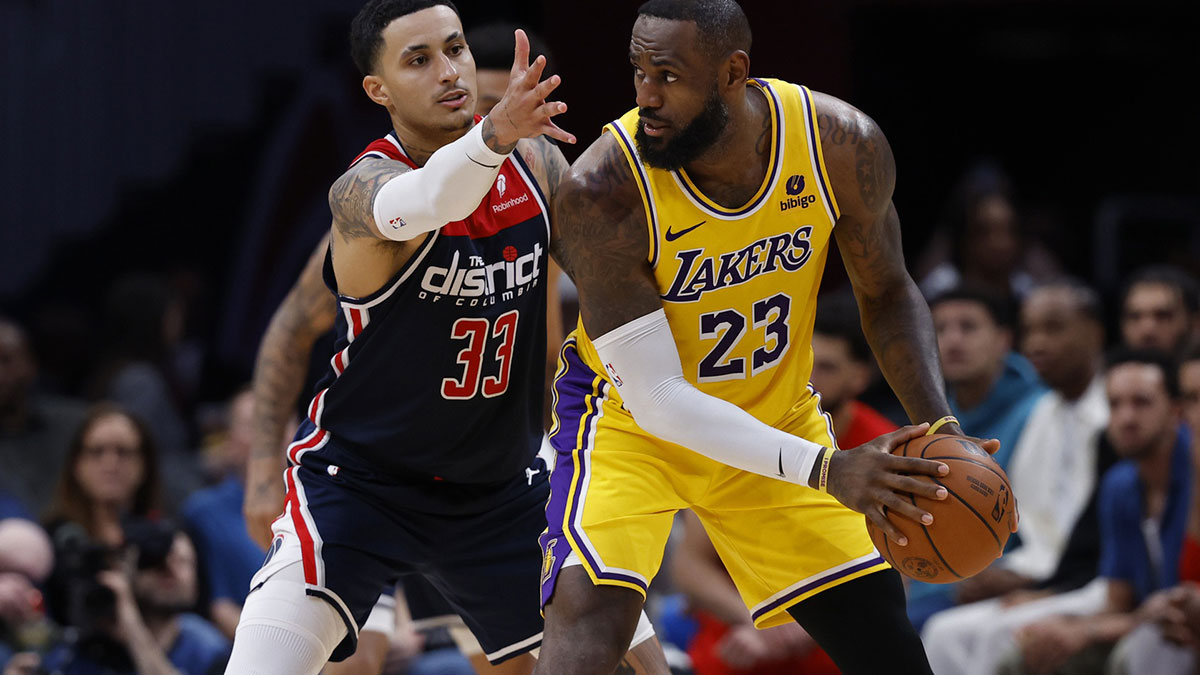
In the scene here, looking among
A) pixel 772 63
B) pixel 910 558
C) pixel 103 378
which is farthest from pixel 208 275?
pixel 910 558

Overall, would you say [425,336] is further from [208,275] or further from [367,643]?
[208,275]

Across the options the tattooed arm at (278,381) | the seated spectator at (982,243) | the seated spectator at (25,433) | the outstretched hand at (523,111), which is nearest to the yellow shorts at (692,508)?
the outstretched hand at (523,111)

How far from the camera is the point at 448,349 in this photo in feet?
13.8

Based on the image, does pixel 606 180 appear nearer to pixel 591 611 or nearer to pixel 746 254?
pixel 746 254

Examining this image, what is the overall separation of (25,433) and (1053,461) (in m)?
4.97

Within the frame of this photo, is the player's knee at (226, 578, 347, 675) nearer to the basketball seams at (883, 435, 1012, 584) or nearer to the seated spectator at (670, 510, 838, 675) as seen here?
the basketball seams at (883, 435, 1012, 584)

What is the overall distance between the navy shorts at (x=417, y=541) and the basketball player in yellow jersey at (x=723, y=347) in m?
0.34

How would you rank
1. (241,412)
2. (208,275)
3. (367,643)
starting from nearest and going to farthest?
(367,643) → (241,412) → (208,275)

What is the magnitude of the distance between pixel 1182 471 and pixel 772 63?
4408mm

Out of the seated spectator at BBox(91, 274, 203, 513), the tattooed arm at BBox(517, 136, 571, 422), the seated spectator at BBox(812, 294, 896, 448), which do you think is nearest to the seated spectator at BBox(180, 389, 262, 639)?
the seated spectator at BBox(91, 274, 203, 513)

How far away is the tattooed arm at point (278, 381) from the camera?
15.0 ft

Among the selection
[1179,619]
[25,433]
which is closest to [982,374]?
[1179,619]

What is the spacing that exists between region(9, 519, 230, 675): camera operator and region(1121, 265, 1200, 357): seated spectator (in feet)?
14.1

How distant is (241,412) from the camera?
7.80 m
